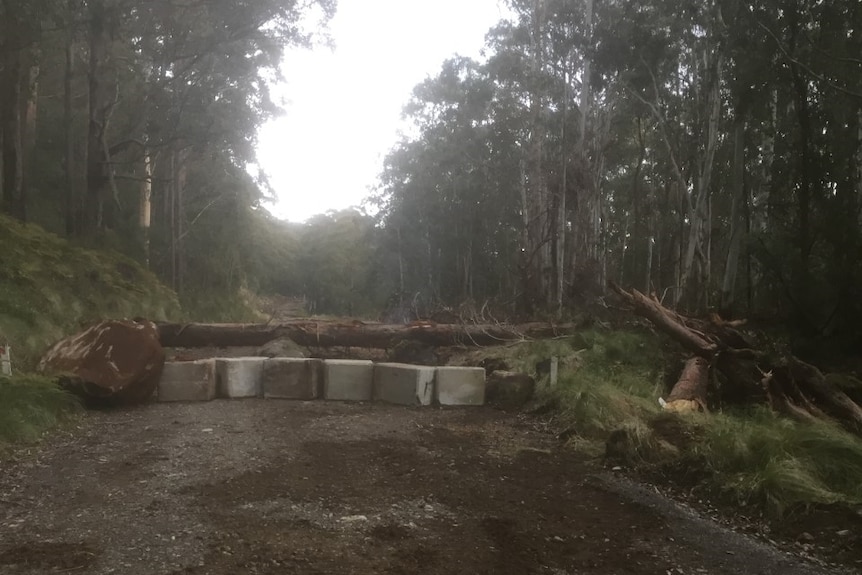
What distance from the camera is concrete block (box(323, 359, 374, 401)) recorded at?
33.3 feet

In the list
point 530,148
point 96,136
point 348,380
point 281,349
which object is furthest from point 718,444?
point 530,148

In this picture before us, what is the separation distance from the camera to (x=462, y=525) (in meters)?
4.79

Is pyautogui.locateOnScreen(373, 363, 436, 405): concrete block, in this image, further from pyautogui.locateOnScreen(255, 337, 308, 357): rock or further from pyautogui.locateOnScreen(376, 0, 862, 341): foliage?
pyautogui.locateOnScreen(376, 0, 862, 341): foliage

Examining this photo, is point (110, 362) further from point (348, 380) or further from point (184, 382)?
point (348, 380)

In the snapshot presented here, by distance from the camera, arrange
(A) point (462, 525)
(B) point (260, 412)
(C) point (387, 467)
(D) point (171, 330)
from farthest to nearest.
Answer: (D) point (171, 330), (B) point (260, 412), (C) point (387, 467), (A) point (462, 525)

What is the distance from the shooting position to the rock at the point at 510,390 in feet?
32.3

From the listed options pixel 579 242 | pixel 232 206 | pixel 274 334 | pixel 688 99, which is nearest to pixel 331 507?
pixel 274 334

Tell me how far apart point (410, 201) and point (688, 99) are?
65.4 ft

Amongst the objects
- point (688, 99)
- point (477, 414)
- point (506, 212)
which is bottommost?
point (477, 414)

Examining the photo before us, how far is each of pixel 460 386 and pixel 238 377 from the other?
A: 3.17 metres

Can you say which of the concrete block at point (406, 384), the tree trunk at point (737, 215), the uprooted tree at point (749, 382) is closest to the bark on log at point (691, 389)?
the uprooted tree at point (749, 382)

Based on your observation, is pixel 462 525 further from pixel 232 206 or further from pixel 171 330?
pixel 232 206

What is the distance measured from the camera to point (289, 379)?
10156mm

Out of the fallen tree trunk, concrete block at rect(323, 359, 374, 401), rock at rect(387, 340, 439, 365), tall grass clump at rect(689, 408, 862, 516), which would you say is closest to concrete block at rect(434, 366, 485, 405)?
concrete block at rect(323, 359, 374, 401)
